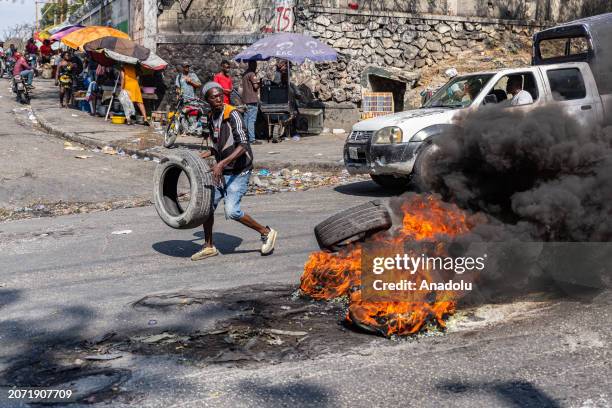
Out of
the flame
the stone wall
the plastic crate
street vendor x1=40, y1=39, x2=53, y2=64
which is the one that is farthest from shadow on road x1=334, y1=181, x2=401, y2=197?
street vendor x1=40, y1=39, x2=53, y2=64

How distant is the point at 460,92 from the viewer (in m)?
11.2

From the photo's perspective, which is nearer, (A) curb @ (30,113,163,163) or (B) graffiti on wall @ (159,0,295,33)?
(A) curb @ (30,113,163,163)

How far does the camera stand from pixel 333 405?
397cm

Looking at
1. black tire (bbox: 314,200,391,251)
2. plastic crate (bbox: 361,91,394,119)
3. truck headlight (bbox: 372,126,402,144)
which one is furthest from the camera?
plastic crate (bbox: 361,91,394,119)

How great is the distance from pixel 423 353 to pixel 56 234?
20.0 ft

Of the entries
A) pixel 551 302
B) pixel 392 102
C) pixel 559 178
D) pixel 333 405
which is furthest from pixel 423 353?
pixel 392 102

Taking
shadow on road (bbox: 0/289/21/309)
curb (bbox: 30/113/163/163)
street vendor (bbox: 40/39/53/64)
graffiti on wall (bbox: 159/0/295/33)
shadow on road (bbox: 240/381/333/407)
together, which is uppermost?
street vendor (bbox: 40/39/53/64)

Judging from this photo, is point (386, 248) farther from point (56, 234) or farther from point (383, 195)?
point (383, 195)

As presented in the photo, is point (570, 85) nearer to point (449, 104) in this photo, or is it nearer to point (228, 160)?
point (449, 104)

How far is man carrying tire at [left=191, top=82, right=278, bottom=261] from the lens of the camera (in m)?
7.31

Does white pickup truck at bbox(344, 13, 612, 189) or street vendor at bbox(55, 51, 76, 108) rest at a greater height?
street vendor at bbox(55, 51, 76, 108)

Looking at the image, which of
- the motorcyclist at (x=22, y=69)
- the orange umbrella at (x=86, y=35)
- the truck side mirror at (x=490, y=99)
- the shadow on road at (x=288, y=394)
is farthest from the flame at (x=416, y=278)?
the motorcyclist at (x=22, y=69)

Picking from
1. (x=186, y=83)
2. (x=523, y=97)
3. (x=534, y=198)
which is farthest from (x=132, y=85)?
(x=534, y=198)

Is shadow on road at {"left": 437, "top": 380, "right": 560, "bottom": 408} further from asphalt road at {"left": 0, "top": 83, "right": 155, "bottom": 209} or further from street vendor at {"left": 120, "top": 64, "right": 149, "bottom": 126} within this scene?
street vendor at {"left": 120, "top": 64, "right": 149, "bottom": 126}
